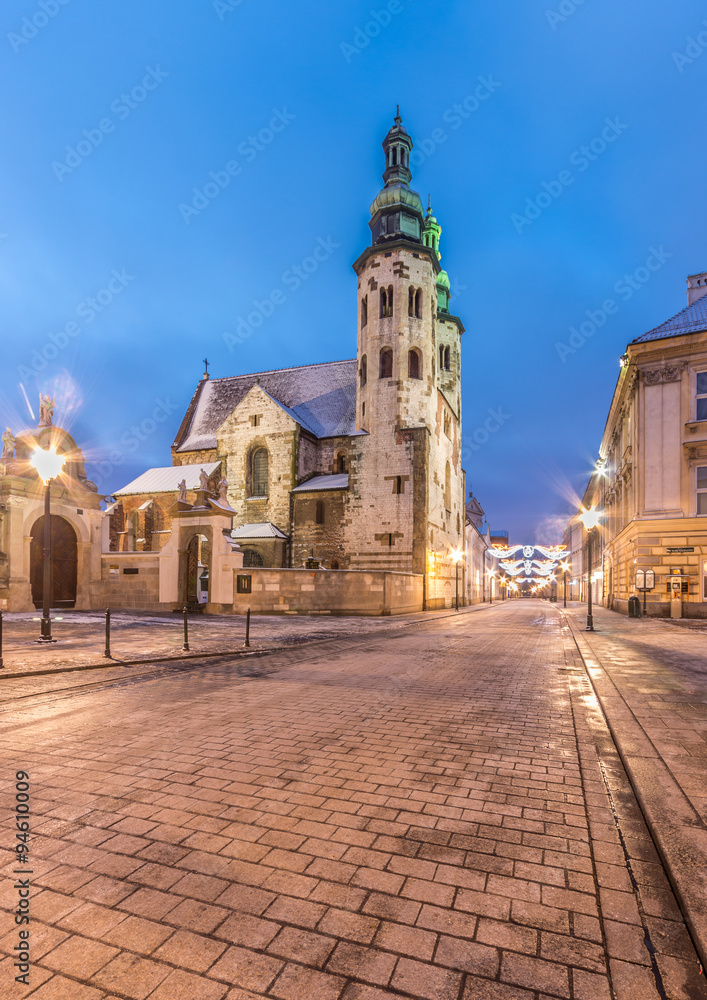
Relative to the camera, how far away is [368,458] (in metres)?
36.9

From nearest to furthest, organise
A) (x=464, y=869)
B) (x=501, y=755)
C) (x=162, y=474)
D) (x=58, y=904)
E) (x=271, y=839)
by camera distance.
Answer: (x=58, y=904), (x=464, y=869), (x=271, y=839), (x=501, y=755), (x=162, y=474)

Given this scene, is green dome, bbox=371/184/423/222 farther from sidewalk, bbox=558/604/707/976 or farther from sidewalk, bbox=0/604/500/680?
sidewalk, bbox=558/604/707/976

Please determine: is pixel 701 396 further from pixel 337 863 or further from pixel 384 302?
pixel 337 863

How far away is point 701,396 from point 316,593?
19456 mm

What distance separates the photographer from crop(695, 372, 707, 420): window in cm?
2423

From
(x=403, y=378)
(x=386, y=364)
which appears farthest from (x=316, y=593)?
(x=386, y=364)

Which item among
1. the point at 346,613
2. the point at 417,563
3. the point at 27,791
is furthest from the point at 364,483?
A: the point at 27,791

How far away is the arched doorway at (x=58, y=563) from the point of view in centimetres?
2412

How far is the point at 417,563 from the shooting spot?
113 feet

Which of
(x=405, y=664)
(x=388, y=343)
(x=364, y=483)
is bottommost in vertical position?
(x=405, y=664)

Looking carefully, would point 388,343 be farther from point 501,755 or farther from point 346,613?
point 501,755

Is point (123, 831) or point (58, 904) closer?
point (58, 904)

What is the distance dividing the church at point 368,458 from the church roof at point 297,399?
0.69ft

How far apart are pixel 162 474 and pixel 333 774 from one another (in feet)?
134
